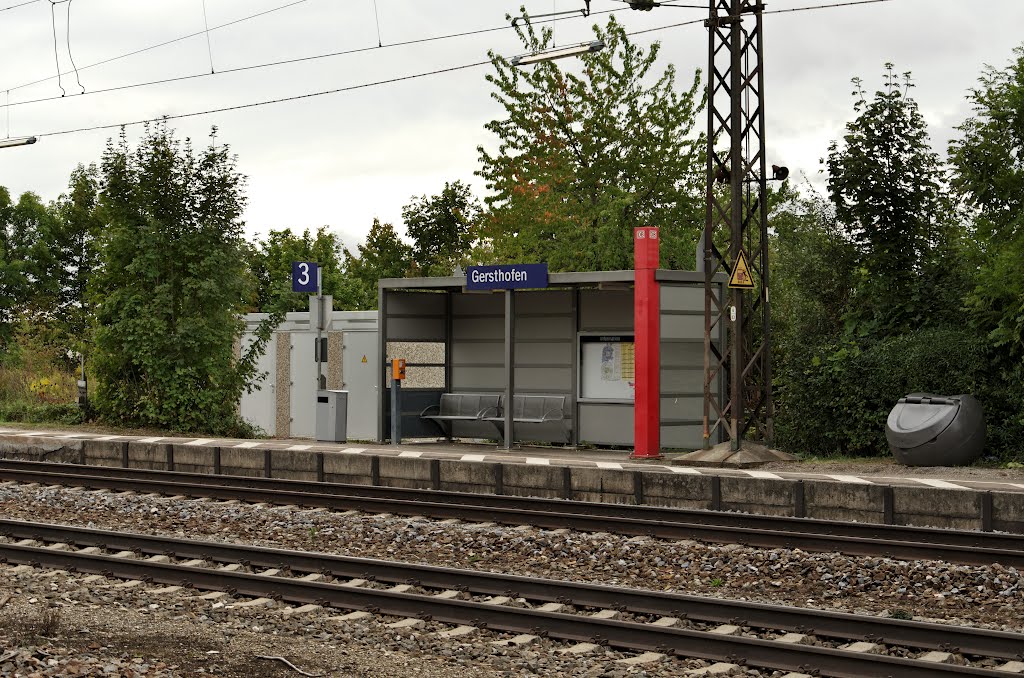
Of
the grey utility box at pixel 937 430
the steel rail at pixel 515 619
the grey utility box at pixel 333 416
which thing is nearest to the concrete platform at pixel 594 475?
the grey utility box at pixel 333 416

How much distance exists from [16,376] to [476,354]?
1628cm

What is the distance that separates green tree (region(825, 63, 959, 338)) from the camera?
2158 cm

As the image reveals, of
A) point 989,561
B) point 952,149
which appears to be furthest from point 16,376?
point 989,561

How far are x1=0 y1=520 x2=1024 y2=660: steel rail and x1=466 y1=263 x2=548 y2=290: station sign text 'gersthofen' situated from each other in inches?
362

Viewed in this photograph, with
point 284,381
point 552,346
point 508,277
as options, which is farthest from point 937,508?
point 284,381

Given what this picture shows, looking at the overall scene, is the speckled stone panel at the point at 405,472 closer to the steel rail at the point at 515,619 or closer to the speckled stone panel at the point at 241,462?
the speckled stone panel at the point at 241,462

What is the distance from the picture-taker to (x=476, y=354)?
77.3 feet

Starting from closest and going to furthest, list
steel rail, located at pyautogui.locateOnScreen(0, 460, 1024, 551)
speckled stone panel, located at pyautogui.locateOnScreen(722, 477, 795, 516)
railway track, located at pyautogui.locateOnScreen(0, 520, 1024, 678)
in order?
railway track, located at pyautogui.locateOnScreen(0, 520, 1024, 678), steel rail, located at pyautogui.locateOnScreen(0, 460, 1024, 551), speckled stone panel, located at pyautogui.locateOnScreen(722, 477, 795, 516)

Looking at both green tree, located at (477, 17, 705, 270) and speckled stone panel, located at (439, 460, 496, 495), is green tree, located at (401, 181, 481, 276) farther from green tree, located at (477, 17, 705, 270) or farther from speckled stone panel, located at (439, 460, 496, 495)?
speckled stone panel, located at (439, 460, 496, 495)

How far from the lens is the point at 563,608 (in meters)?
9.92

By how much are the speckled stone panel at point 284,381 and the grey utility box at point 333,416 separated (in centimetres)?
424

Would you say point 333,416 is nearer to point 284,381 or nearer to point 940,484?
point 284,381

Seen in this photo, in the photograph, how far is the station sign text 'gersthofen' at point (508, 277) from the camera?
20609 mm

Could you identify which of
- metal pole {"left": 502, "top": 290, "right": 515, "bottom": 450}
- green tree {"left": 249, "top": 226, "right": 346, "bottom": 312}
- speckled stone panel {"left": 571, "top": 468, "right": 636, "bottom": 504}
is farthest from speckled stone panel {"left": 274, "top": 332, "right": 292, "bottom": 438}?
green tree {"left": 249, "top": 226, "right": 346, "bottom": 312}
